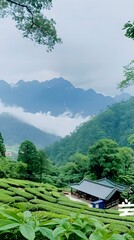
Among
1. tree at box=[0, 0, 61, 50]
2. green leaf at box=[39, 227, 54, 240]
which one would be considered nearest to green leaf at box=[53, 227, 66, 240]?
green leaf at box=[39, 227, 54, 240]

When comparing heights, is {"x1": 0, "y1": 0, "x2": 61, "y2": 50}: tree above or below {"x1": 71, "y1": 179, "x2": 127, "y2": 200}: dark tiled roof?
above

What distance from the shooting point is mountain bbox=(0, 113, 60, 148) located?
168m

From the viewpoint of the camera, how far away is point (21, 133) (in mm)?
176750

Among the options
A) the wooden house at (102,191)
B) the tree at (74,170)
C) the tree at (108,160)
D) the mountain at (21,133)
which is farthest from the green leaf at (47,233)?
the mountain at (21,133)

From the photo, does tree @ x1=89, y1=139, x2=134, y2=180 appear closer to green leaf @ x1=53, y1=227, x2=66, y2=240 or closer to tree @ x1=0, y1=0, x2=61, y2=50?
tree @ x1=0, y1=0, x2=61, y2=50

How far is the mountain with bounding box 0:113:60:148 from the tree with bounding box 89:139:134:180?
13276 centimetres

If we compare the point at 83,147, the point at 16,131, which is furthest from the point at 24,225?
the point at 16,131

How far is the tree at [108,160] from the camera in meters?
→ 29.4

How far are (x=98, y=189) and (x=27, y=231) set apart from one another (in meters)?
24.7

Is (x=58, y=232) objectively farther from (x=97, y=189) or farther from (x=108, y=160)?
(x=108, y=160)

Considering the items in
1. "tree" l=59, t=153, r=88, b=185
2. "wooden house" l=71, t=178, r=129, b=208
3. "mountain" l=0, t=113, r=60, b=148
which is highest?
"mountain" l=0, t=113, r=60, b=148

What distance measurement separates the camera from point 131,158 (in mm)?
32188

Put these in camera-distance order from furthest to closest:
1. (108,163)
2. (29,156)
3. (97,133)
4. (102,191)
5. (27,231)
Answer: (97,133), (108,163), (29,156), (102,191), (27,231)

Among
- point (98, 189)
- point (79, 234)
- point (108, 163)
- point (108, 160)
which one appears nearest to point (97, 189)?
point (98, 189)
